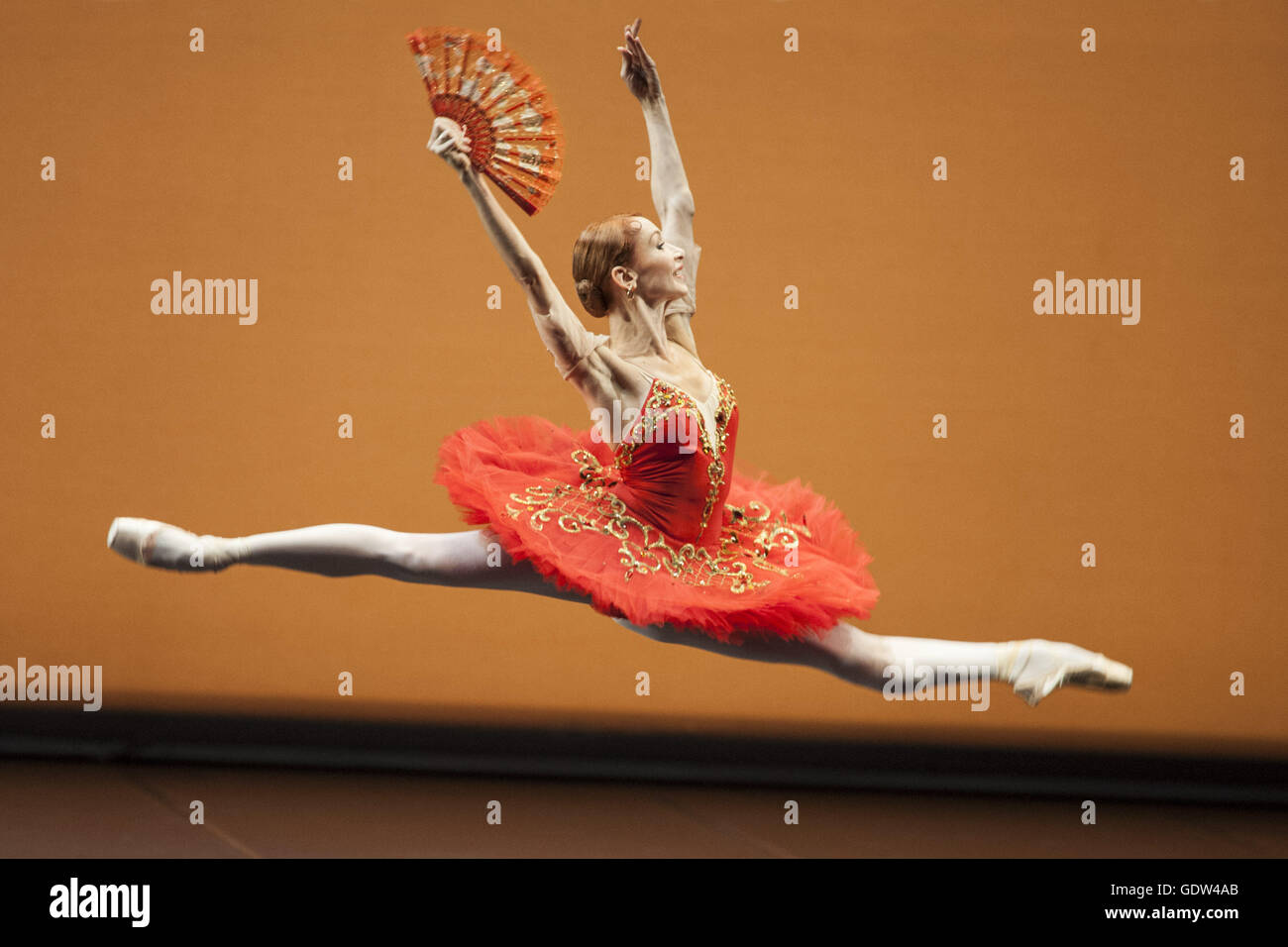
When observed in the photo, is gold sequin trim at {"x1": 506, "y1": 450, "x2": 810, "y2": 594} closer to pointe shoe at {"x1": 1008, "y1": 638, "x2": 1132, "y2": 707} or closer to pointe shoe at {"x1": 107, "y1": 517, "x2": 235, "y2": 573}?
pointe shoe at {"x1": 1008, "y1": 638, "x2": 1132, "y2": 707}

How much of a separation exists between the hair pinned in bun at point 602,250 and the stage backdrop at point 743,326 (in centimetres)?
166

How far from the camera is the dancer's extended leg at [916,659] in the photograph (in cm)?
254

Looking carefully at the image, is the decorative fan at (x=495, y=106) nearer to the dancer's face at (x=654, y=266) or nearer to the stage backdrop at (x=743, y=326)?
the dancer's face at (x=654, y=266)

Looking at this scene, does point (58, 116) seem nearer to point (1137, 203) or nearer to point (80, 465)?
point (80, 465)

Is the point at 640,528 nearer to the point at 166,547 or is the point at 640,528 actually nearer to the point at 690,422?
the point at 690,422

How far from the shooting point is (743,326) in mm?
4449

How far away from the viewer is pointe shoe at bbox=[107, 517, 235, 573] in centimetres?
265

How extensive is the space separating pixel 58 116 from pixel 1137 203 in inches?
155

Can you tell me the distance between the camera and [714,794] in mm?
4430

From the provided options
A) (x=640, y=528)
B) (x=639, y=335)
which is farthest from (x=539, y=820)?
(x=639, y=335)

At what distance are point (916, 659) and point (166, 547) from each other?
1.61 m

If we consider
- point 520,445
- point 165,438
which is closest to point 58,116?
point 165,438

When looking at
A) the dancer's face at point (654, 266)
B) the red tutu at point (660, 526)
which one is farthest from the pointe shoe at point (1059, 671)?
the dancer's face at point (654, 266)

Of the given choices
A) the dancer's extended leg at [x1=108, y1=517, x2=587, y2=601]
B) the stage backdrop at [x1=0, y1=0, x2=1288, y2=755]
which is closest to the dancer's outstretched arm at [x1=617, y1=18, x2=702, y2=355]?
the dancer's extended leg at [x1=108, y1=517, x2=587, y2=601]
